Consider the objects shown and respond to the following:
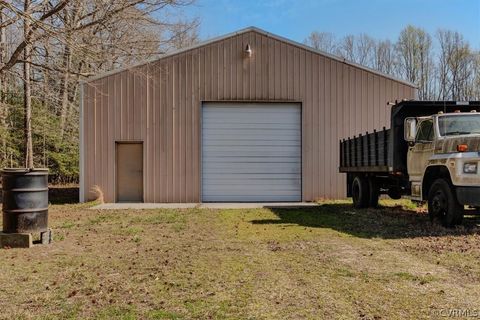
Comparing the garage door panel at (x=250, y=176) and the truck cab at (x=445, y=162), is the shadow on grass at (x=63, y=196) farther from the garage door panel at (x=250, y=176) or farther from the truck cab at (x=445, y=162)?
the truck cab at (x=445, y=162)

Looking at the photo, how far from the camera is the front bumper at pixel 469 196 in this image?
7.65 meters

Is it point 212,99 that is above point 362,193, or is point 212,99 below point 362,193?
above

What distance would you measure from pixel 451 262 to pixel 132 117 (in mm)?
11882

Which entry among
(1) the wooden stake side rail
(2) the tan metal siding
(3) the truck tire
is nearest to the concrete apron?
(2) the tan metal siding

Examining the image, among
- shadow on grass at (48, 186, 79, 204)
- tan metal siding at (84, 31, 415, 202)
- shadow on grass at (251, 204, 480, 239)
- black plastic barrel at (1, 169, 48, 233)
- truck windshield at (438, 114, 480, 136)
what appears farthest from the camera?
shadow on grass at (48, 186, 79, 204)

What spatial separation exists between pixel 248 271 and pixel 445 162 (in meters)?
4.76

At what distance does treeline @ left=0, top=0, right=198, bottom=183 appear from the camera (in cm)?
1148

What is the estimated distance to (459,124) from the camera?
8.98 metres

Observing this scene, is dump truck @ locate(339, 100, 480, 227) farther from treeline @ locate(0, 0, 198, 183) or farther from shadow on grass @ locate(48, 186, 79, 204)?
shadow on grass @ locate(48, 186, 79, 204)

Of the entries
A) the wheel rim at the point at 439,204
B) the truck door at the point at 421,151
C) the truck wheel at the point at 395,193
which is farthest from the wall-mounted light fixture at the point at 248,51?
the wheel rim at the point at 439,204

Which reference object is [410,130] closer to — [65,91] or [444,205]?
[444,205]

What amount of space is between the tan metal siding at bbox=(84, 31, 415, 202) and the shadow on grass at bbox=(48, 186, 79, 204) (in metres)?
1.52

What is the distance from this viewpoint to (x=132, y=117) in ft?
50.8

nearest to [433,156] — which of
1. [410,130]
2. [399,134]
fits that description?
[410,130]
